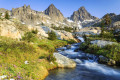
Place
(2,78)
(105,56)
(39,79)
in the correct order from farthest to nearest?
1. (105,56)
2. (39,79)
3. (2,78)

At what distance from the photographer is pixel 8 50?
11.9 m

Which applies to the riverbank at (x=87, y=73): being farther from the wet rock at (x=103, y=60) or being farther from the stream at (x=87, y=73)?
the wet rock at (x=103, y=60)

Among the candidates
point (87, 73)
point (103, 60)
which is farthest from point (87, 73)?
point (103, 60)

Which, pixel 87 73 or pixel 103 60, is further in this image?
pixel 103 60

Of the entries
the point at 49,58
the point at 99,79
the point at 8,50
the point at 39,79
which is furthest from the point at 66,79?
the point at 8,50

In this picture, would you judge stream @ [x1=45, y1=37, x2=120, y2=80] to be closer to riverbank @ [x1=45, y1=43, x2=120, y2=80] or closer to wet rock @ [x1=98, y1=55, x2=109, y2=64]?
riverbank @ [x1=45, y1=43, x2=120, y2=80]

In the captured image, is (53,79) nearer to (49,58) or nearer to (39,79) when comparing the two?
(39,79)

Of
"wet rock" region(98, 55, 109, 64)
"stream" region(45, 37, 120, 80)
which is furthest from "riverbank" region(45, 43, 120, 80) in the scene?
"wet rock" region(98, 55, 109, 64)

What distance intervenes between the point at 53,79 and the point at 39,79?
152 centimetres

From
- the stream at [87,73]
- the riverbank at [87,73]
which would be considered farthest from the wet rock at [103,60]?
the riverbank at [87,73]

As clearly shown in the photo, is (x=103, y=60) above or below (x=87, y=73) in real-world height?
above

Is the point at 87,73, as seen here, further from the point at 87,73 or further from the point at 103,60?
the point at 103,60

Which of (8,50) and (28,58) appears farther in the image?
(28,58)

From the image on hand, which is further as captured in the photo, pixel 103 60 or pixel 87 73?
pixel 103 60
